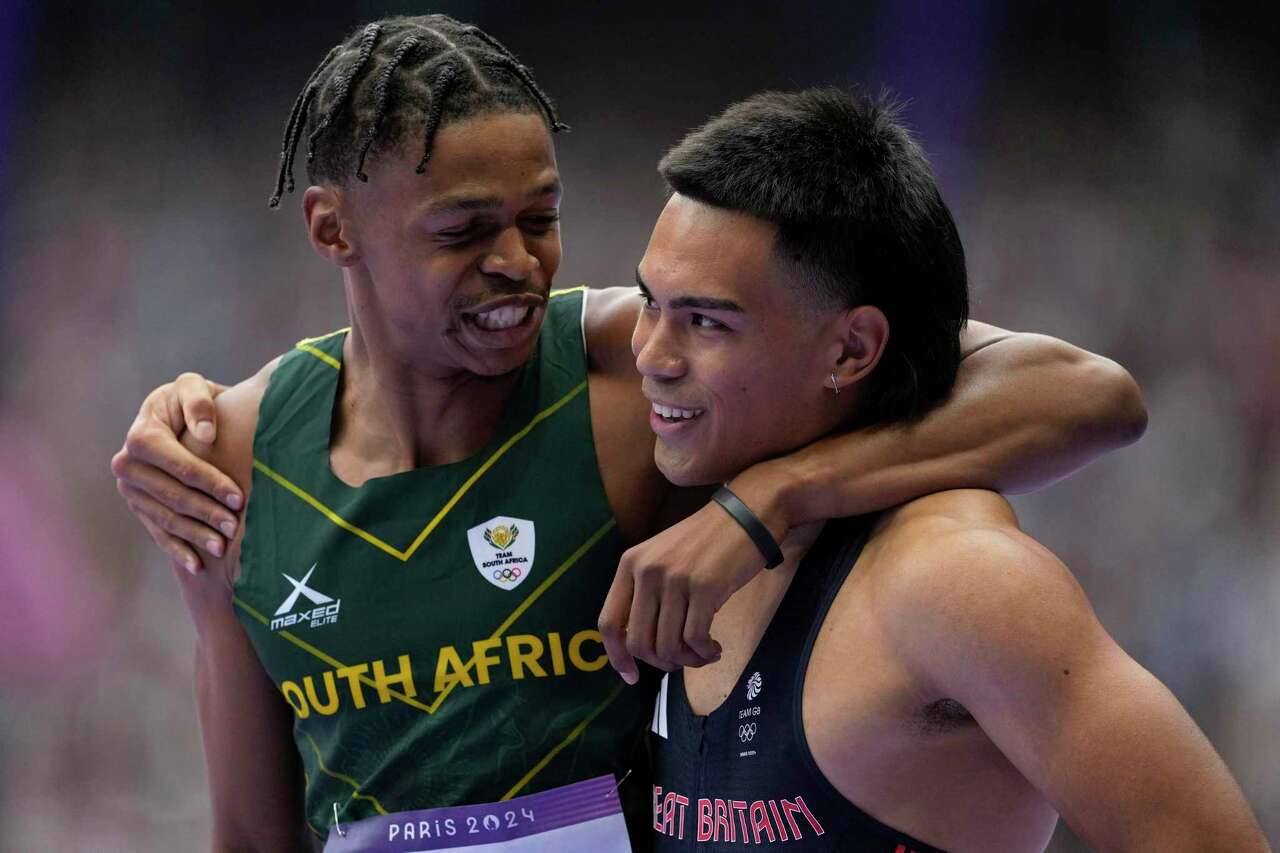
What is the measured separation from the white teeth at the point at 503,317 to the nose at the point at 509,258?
4 centimetres

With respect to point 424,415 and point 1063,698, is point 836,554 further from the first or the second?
point 424,415

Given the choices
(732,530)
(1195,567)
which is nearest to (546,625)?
(732,530)

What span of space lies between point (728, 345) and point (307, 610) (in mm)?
792

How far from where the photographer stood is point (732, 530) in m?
1.74

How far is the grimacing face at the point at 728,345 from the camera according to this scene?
1755 mm

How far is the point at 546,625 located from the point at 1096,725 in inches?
35.2

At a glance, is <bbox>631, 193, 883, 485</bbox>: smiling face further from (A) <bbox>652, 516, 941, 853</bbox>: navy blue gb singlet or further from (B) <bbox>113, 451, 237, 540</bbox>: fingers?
(B) <bbox>113, 451, 237, 540</bbox>: fingers

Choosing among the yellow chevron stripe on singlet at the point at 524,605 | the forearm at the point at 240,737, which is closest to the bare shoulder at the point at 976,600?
the yellow chevron stripe on singlet at the point at 524,605

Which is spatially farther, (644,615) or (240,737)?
(240,737)

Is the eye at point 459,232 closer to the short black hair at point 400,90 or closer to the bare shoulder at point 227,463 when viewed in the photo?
the short black hair at point 400,90

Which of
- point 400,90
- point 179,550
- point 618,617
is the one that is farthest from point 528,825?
point 400,90

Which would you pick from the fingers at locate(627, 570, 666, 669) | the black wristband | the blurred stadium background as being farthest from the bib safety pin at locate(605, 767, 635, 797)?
the blurred stadium background

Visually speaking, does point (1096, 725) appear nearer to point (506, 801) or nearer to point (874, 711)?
point (874, 711)

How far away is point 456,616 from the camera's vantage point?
6.89 feet
